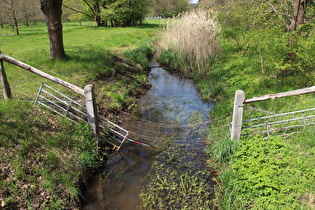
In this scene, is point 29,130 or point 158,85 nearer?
point 29,130

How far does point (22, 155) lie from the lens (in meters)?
3.91

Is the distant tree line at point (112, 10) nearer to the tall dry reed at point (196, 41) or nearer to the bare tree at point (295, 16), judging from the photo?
the tall dry reed at point (196, 41)

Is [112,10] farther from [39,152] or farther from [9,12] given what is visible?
[39,152]

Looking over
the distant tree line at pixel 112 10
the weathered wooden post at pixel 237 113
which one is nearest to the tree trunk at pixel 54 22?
the weathered wooden post at pixel 237 113

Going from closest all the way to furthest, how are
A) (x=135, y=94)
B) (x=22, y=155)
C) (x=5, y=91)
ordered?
(x=22, y=155) < (x=5, y=91) < (x=135, y=94)

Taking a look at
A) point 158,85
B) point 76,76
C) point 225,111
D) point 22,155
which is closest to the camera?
point 22,155

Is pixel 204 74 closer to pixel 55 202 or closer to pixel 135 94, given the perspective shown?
pixel 135 94

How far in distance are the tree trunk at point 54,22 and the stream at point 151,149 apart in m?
3.57

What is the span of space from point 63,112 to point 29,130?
1110mm

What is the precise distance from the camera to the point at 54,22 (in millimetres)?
7430

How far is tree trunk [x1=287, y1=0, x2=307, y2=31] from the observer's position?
20.8 feet

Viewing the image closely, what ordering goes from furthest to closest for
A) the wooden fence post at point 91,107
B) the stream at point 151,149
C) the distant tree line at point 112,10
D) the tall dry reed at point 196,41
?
the distant tree line at point 112,10
the tall dry reed at point 196,41
the wooden fence post at point 91,107
the stream at point 151,149

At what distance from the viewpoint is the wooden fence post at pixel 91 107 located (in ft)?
14.6

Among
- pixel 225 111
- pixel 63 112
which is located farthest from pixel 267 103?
pixel 63 112
